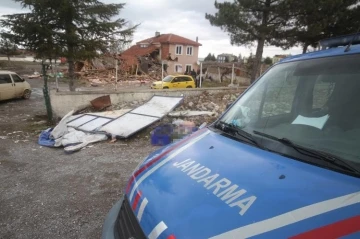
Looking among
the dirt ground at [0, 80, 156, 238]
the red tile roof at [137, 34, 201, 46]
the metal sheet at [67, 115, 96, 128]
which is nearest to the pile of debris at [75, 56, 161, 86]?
the red tile roof at [137, 34, 201, 46]

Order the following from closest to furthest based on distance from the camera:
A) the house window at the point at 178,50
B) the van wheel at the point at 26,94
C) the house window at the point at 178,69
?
the van wheel at the point at 26,94 → the house window at the point at 178,69 → the house window at the point at 178,50

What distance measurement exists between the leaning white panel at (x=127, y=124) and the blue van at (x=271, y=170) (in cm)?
513

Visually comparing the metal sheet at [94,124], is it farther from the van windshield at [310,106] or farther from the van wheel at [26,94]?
the van wheel at [26,94]

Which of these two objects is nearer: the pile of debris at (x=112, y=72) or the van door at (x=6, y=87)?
the van door at (x=6, y=87)

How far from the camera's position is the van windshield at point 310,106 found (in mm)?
1668

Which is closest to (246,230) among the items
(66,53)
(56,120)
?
(56,120)

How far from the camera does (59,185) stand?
462cm

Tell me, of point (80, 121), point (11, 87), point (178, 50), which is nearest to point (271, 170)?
point (80, 121)

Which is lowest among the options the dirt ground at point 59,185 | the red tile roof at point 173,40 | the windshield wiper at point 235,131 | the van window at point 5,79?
the dirt ground at point 59,185

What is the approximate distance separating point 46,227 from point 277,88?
334cm

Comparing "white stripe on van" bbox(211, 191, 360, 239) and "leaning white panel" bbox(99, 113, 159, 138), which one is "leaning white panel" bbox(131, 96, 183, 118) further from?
"white stripe on van" bbox(211, 191, 360, 239)

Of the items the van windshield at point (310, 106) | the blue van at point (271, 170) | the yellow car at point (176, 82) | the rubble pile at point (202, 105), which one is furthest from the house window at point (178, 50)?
the blue van at point (271, 170)

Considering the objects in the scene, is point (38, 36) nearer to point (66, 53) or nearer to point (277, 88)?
point (66, 53)

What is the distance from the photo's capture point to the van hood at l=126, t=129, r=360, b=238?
3.88ft
